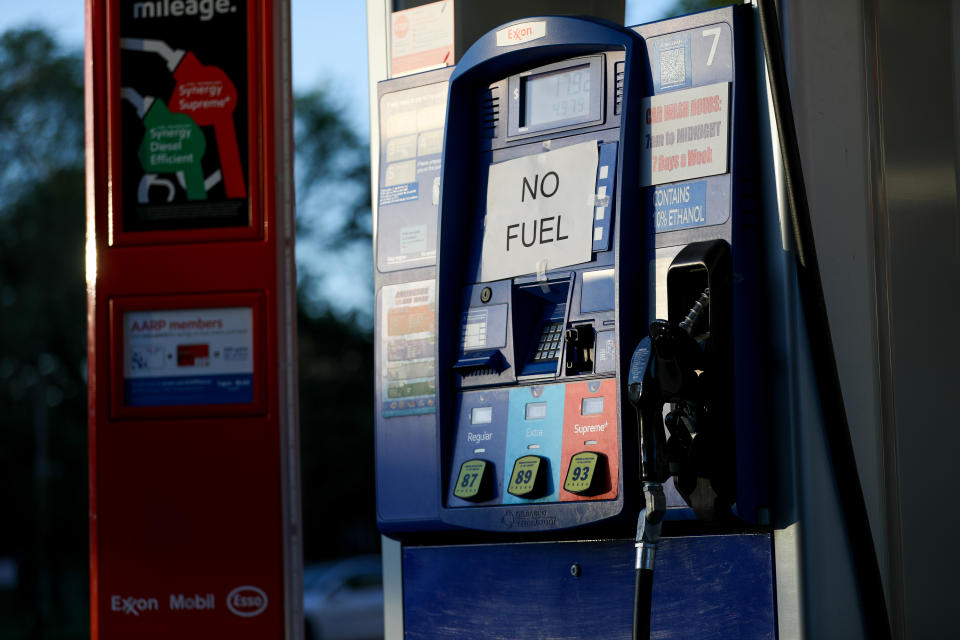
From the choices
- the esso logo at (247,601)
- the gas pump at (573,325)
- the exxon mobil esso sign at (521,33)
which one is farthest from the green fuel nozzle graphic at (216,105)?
the esso logo at (247,601)

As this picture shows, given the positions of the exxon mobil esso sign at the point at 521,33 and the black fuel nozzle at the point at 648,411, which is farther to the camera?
the exxon mobil esso sign at the point at 521,33

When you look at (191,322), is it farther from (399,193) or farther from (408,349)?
(399,193)

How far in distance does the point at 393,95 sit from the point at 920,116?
61.0 inches

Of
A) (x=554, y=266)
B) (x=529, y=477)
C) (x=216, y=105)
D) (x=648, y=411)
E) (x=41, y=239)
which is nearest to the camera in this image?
(x=648, y=411)

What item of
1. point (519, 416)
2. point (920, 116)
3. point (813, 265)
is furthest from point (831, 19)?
point (519, 416)

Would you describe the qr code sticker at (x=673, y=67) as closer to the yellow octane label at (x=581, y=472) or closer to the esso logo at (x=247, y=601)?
the yellow octane label at (x=581, y=472)

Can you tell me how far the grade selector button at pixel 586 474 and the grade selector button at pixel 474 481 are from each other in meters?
0.27

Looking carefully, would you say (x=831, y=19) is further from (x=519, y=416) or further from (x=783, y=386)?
(x=519, y=416)

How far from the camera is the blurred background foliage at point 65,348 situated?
26.7m

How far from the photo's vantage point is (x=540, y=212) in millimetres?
3750

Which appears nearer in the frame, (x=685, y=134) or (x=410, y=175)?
(x=685, y=134)

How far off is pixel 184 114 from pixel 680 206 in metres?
1.22

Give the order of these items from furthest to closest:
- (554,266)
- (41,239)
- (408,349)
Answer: (41,239), (408,349), (554,266)

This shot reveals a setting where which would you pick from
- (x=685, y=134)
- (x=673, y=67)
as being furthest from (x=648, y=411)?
(x=673, y=67)
